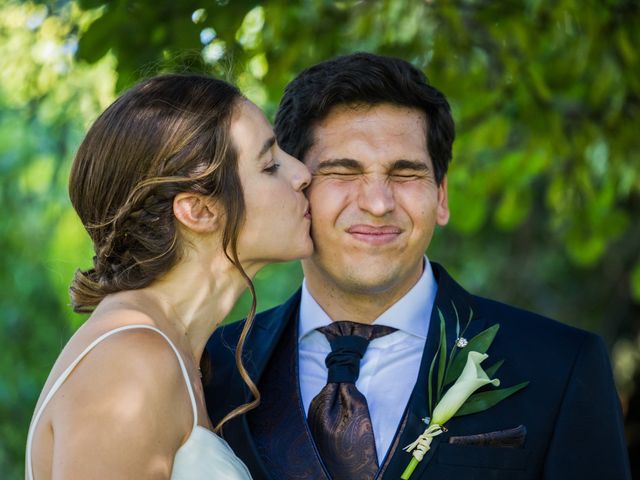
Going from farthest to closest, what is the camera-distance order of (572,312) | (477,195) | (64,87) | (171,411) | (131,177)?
(572,312) → (477,195) → (64,87) → (131,177) → (171,411)

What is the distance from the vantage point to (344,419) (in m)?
3.57

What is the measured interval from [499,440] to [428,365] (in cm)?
35

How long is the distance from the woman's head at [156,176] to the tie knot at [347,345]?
519 millimetres

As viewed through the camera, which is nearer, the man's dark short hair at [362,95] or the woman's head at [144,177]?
the woman's head at [144,177]

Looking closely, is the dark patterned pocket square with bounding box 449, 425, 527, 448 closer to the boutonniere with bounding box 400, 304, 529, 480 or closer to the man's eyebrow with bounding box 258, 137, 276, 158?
the boutonniere with bounding box 400, 304, 529, 480

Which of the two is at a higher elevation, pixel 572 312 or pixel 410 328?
pixel 410 328

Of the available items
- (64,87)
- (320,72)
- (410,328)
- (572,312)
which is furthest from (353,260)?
(572,312)

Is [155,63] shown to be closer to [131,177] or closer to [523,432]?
[131,177]

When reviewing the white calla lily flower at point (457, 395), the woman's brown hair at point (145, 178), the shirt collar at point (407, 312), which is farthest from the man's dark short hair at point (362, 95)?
the white calla lily flower at point (457, 395)

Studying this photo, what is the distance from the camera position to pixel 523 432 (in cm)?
345

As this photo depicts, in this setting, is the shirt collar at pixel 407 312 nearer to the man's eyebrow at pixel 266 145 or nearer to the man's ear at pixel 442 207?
the man's ear at pixel 442 207

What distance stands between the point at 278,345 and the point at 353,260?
411 mm

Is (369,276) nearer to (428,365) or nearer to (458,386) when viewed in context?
(428,365)

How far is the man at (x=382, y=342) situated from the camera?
346cm
